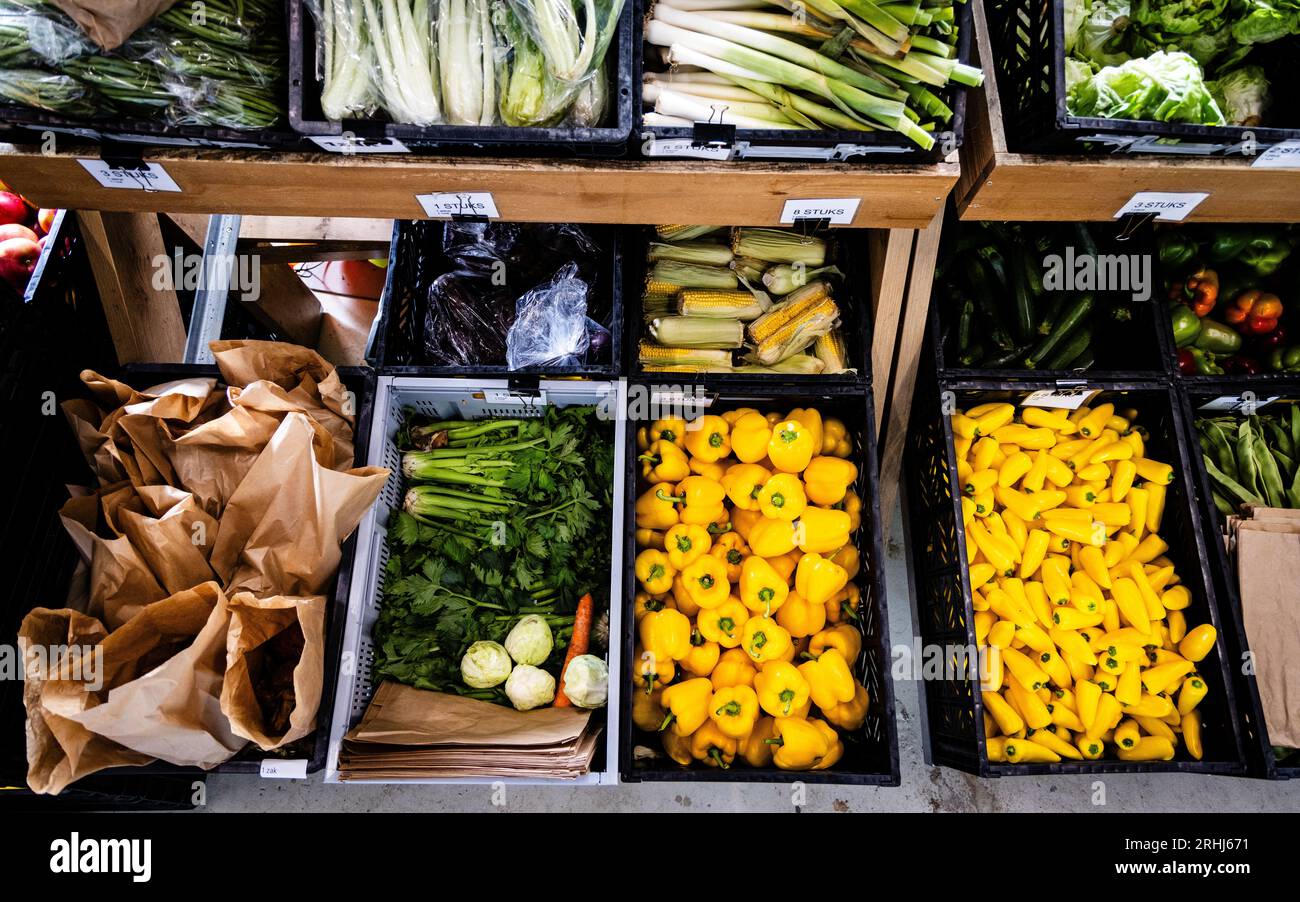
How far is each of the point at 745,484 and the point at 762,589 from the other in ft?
1.08

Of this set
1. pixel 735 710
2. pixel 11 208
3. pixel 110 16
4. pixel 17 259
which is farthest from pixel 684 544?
pixel 11 208

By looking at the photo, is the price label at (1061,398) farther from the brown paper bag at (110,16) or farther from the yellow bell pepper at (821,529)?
the brown paper bag at (110,16)

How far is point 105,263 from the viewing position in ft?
7.77

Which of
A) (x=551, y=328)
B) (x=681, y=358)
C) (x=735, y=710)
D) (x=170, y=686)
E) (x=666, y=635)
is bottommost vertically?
(x=735, y=710)

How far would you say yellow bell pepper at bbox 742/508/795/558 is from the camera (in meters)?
2.38

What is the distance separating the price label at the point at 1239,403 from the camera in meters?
2.62

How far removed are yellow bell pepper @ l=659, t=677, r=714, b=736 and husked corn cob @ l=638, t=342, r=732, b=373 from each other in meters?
0.96

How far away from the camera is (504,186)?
6.15ft

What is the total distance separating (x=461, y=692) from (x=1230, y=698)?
2257mm

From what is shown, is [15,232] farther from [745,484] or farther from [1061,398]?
[1061,398]

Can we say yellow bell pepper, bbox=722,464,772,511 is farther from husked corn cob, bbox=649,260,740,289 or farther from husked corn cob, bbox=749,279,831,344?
husked corn cob, bbox=649,260,740,289

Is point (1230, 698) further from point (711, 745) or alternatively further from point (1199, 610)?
point (711, 745)
